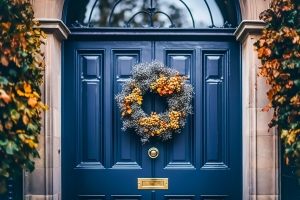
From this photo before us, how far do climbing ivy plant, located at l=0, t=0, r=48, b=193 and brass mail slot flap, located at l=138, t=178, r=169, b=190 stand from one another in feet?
6.39

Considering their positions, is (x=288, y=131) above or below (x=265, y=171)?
above

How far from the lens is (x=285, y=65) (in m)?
5.77

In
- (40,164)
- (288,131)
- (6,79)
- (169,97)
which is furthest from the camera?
(169,97)

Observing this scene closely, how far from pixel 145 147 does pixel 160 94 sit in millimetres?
741

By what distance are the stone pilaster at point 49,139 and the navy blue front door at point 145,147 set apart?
1.30 ft

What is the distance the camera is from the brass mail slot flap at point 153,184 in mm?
7152

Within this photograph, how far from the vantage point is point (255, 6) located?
6746mm

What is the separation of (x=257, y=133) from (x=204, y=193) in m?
1.15

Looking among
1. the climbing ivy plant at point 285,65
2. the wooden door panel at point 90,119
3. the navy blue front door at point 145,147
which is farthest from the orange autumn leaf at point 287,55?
the wooden door panel at point 90,119

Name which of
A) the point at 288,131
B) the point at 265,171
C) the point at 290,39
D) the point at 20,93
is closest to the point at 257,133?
the point at 265,171

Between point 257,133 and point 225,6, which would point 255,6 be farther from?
point 257,133

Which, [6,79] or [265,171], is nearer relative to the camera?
[6,79]

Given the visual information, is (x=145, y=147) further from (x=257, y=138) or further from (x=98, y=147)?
(x=257, y=138)

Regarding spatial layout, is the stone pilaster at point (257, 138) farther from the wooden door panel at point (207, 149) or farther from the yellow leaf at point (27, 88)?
the yellow leaf at point (27, 88)
